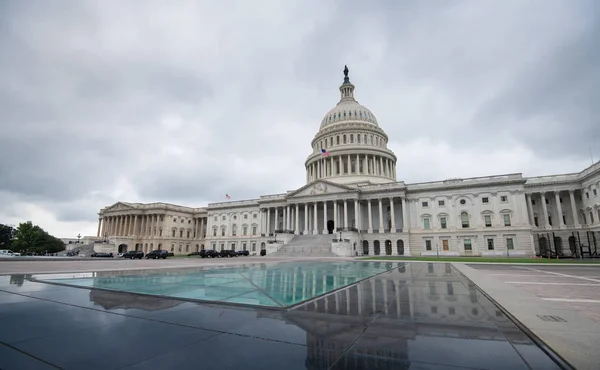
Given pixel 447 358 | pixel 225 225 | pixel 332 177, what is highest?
pixel 332 177

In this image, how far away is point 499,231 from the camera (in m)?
57.8

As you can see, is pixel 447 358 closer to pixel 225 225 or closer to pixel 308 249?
pixel 308 249

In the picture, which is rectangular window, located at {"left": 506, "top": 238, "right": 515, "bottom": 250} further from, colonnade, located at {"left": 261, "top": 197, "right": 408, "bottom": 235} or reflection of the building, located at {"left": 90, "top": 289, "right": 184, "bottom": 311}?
reflection of the building, located at {"left": 90, "top": 289, "right": 184, "bottom": 311}

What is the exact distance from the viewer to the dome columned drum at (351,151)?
82688 millimetres

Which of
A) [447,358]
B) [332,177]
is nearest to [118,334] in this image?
[447,358]

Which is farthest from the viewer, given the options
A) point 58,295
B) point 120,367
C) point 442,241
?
point 442,241

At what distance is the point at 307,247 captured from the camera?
6059cm

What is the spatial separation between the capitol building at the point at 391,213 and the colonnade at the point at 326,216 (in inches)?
10.2

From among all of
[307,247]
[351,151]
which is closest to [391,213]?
[307,247]

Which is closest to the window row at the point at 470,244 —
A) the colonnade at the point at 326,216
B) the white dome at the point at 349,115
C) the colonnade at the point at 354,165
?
the colonnade at the point at 326,216

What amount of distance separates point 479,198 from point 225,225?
67.5 m

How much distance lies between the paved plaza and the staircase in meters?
47.6

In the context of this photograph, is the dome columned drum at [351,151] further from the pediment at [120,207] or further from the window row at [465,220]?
the pediment at [120,207]

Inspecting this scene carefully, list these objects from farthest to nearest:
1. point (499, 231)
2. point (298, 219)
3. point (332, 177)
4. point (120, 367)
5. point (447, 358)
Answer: point (332, 177) → point (298, 219) → point (499, 231) → point (447, 358) → point (120, 367)
